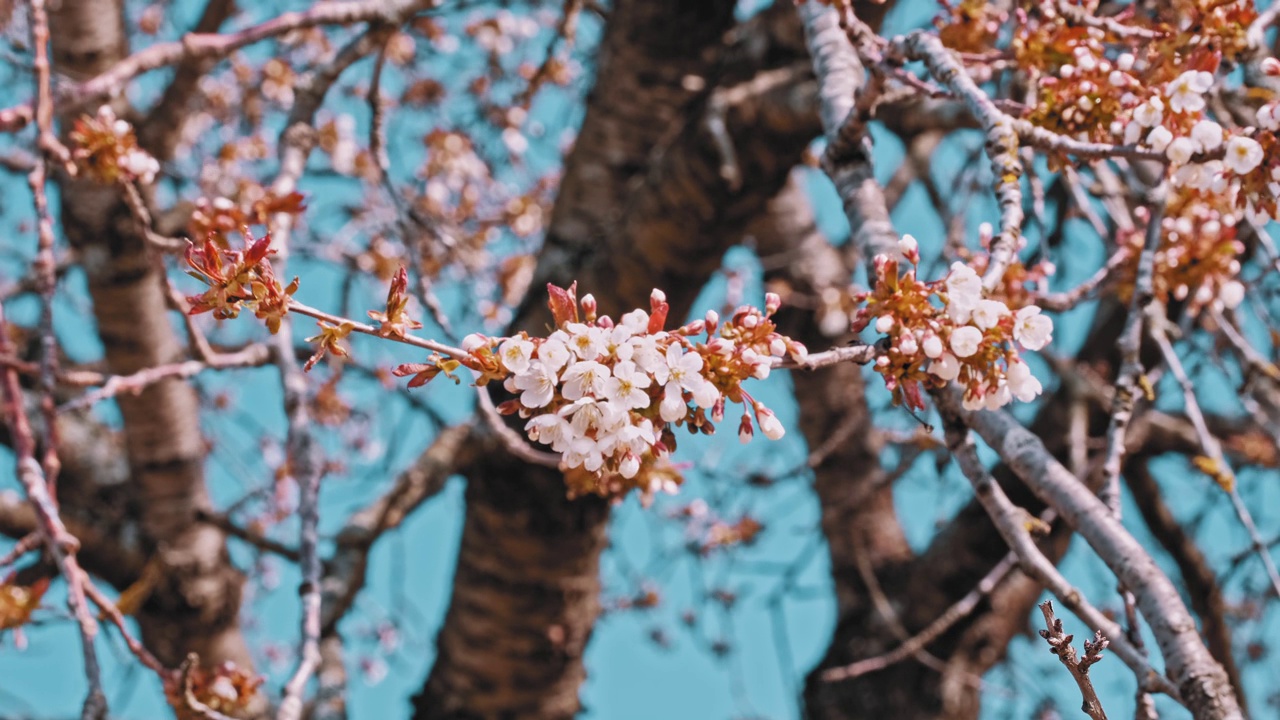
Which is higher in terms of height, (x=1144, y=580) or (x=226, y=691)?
(x=1144, y=580)

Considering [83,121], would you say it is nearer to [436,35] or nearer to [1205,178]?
[1205,178]

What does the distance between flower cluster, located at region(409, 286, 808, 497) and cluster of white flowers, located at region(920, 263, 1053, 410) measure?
0.13 metres

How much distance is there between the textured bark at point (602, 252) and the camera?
7.62ft

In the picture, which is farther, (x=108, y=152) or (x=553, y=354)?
(x=108, y=152)

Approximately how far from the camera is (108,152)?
1639 millimetres

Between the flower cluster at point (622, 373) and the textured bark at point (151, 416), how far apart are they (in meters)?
2.14

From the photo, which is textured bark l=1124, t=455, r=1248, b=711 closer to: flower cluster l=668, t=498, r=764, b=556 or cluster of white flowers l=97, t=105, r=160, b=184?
flower cluster l=668, t=498, r=764, b=556

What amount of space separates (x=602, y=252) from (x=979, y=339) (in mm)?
1705

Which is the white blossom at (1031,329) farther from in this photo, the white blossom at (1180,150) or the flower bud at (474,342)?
the flower bud at (474,342)

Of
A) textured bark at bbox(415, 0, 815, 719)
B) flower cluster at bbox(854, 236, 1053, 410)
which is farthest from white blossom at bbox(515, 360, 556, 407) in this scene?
textured bark at bbox(415, 0, 815, 719)

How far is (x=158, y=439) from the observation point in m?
2.85

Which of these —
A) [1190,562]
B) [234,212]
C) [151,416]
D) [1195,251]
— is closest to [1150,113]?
[1195,251]

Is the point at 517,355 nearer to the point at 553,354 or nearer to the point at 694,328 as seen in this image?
the point at 553,354

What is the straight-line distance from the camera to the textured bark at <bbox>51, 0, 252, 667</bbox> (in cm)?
264
